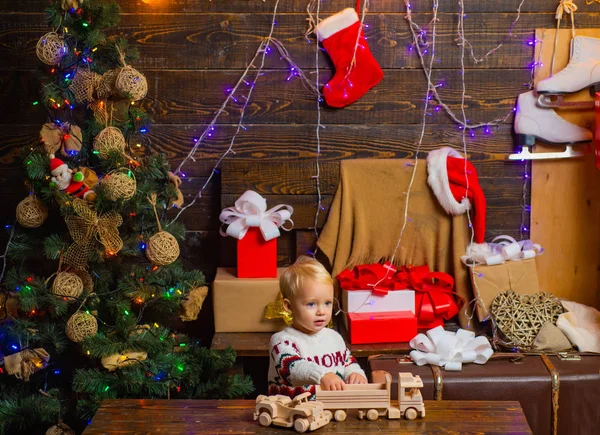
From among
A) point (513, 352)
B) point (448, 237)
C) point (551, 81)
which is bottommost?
point (513, 352)

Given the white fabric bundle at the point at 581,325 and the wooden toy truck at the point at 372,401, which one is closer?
the wooden toy truck at the point at 372,401

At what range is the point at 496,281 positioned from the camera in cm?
330

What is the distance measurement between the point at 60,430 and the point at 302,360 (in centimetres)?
124

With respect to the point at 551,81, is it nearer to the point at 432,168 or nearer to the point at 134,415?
the point at 432,168

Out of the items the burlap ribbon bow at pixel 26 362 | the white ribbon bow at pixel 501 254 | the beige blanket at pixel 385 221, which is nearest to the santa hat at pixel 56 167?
the burlap ribbon bow at pixel 26 362

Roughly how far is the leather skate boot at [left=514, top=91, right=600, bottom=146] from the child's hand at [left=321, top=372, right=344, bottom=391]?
186cm

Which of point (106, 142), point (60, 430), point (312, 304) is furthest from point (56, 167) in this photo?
point (312, 304)

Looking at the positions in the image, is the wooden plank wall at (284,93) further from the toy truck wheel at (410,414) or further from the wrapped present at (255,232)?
the toy truck wheel at (410,414)

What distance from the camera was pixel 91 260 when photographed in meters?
2.89

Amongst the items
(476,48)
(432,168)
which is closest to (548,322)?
(432,168)

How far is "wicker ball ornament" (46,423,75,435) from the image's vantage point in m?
2.94

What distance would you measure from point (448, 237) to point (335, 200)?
1.79ft

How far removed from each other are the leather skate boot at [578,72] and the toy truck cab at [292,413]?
2.09 metres

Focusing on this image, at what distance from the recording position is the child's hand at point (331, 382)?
2.03 m
